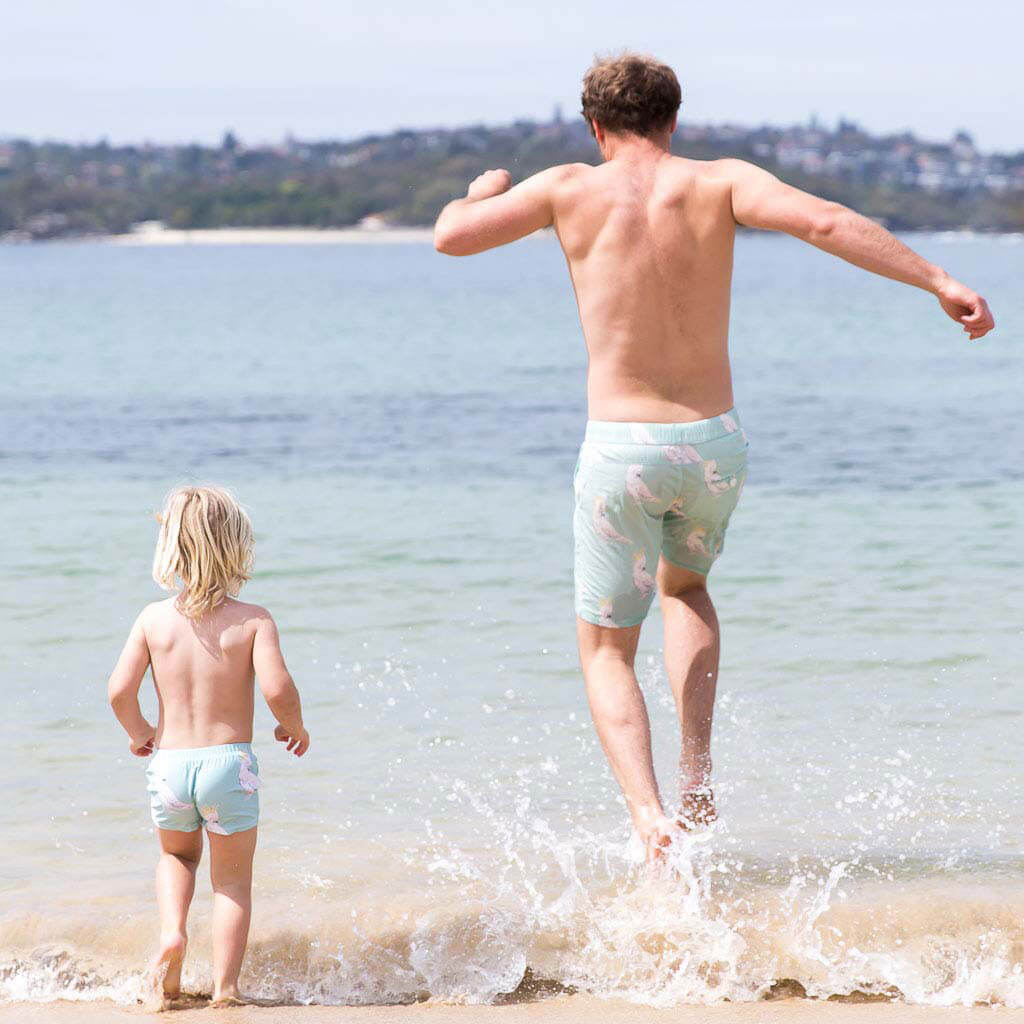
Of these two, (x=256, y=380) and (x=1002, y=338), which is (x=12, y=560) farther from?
(x=1002, y=338)

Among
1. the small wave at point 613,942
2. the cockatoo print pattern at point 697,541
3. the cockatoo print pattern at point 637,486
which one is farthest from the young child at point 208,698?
the cockatoo print pattern at point 697,541

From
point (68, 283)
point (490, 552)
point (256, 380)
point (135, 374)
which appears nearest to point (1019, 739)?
point (490, 552)

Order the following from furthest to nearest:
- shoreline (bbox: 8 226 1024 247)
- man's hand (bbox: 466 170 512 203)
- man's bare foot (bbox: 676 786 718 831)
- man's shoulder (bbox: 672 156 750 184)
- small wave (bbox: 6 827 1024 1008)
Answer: shoreline (bbox: 8 226 1024 247)
man's bare foot (bbox: 676 786 718 831)
man's hand (bbox: 466 170 512 203)
man's shoulder (bbox: 672 156 750 184)
small wave (bbox: 6 827 1024 1008)

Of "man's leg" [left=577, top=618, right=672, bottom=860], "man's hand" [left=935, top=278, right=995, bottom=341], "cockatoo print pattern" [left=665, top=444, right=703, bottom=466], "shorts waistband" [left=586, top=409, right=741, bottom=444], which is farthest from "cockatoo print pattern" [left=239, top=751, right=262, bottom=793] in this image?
"man's hand" [left=935, top=278, right=995, bottom=341]

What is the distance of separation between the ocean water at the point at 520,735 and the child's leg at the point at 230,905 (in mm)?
241

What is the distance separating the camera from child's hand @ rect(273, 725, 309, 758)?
3.76 metres

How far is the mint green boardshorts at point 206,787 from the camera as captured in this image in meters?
3.71

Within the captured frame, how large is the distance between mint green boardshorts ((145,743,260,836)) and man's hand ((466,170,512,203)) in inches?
59.6

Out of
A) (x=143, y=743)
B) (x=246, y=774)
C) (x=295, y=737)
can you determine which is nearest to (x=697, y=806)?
(x=295, y=737)

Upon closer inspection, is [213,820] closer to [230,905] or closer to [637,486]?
[230,905]

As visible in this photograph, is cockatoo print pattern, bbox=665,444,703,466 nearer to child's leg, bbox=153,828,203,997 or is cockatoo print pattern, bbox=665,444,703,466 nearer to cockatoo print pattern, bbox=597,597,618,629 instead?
cockatoo print pattern, bbox=597,597,618,629

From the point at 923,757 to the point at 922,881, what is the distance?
3.93ft

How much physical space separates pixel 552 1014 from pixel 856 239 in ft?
6.50

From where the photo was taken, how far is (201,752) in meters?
3.72
